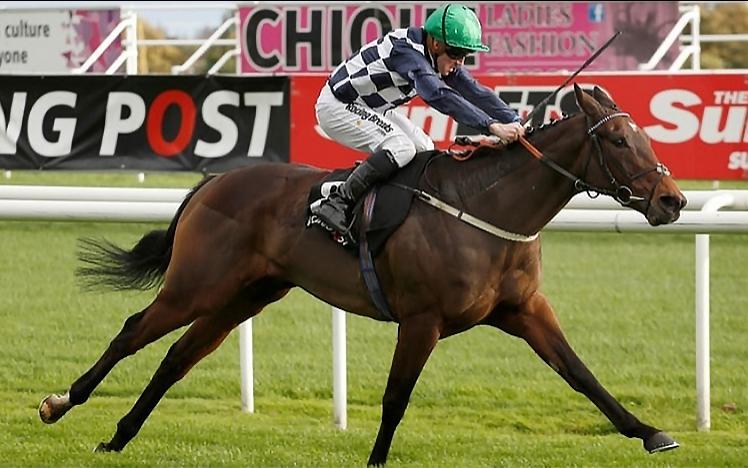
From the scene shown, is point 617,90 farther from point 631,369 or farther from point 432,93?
point 432,93

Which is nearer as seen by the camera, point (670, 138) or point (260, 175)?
point (260, 175)

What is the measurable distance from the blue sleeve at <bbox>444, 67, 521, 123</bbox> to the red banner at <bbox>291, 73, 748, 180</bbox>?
4.75 meters

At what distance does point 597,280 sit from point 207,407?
4240mm

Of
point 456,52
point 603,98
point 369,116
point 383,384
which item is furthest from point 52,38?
point 603,98

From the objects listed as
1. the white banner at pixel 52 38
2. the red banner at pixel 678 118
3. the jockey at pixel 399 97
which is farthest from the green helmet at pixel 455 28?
the white banner at pixel 52 38

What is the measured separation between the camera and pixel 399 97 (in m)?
5.68

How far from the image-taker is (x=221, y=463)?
553 centimetres

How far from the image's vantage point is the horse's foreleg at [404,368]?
530 centimetres

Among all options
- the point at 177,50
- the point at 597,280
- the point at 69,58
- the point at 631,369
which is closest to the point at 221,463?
the point at 631,369

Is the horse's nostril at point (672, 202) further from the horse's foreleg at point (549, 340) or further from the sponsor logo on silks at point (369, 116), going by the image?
the sponsor logo on silks at point (369, 116)

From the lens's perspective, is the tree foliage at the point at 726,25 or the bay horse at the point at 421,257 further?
the tree foliage at the point at 726,25

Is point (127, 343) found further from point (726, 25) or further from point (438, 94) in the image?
point (726, 25)

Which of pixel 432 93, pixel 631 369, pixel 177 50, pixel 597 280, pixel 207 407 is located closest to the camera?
pixel 432 93

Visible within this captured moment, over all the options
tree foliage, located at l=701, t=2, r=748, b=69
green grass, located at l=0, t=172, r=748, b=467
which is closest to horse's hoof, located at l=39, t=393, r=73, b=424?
green grass, located at l=0, t=172, r=748, b=467
